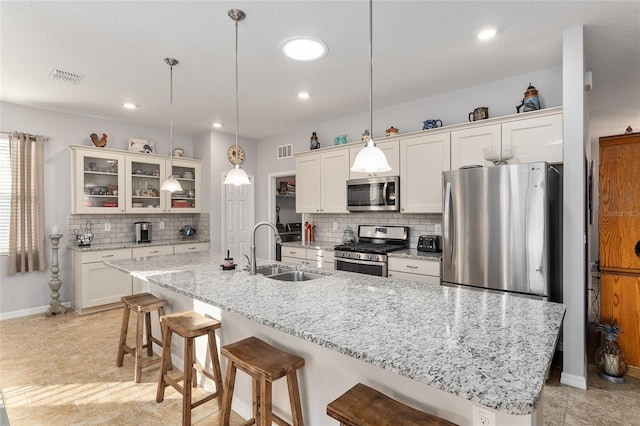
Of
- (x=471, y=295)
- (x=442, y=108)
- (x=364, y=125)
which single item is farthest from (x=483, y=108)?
(x=471, y=295)

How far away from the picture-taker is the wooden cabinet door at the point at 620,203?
275 centimetres

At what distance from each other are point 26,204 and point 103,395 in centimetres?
300

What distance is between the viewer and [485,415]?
1.11 meters

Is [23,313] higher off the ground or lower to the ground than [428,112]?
lower

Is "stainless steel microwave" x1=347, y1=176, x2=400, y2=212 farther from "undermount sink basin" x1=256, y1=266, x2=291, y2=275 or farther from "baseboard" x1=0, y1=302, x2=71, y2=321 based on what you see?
"baseboard" x1=0, y1=302, x2=71, y2=321

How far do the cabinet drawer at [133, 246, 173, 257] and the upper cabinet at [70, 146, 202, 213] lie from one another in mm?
567

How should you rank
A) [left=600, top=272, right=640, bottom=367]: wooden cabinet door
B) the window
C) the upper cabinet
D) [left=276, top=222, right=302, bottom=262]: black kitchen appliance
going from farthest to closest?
[left=276, top=222, right=302, bottom=262]: black kitchen appliance < the upper cabinet < the window < [left=600, top=272, right=640, bottom=367]: wooden cabinet door

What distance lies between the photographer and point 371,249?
3854mm

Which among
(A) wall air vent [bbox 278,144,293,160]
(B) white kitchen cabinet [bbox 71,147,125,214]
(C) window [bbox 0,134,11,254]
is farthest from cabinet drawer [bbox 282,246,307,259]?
(C) window [bbox 0,134,11,254]

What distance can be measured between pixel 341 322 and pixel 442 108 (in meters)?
3.17

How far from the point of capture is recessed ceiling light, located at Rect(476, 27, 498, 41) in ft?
8.06

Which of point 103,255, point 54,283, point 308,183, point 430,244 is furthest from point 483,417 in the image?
point 54,283

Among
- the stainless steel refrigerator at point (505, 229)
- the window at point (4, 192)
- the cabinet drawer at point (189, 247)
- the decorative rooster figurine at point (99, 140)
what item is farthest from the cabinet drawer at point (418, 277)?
the window at point (4, 192)

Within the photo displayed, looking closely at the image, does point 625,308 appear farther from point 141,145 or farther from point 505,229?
point 141,145
